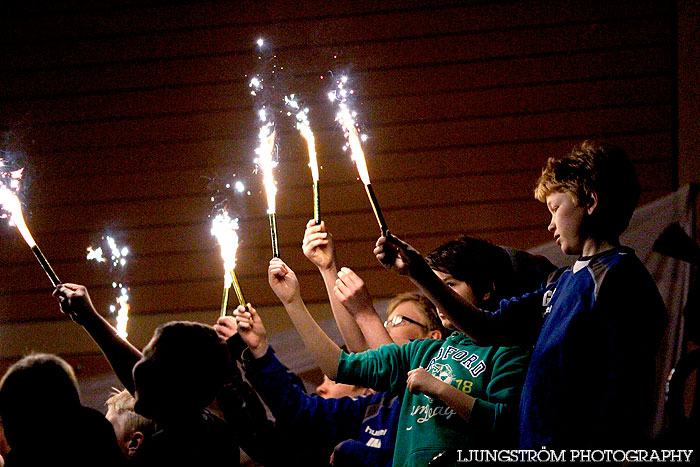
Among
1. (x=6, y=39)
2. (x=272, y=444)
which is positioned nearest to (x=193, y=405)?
(x=272, y=444)

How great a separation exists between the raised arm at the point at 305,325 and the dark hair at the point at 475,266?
467 mm

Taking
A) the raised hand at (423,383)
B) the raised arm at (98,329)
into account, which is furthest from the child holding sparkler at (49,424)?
the raised hand at (423,383)

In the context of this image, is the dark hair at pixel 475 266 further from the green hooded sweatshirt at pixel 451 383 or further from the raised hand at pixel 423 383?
the raised hand at pixel 423 383

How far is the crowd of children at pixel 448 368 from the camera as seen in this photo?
1883 mm

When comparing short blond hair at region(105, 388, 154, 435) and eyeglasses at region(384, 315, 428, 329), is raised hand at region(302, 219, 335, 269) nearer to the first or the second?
eyeglasses at region(384, 315, 428, 329)

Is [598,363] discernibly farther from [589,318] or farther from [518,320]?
[518,320]

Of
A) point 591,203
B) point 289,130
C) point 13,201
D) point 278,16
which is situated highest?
point 278,16

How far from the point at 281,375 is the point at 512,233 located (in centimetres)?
318

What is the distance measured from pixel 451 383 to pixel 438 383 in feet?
0.64

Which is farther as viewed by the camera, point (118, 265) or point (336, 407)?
point (118, 265)

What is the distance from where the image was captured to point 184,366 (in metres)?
2.05

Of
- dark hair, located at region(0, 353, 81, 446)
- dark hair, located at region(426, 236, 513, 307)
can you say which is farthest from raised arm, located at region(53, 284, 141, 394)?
dark hair, located at region(426, 236, 513, 307)

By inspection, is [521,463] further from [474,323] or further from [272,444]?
[272,444]

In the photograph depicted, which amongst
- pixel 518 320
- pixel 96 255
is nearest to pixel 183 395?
pixel 518 320
